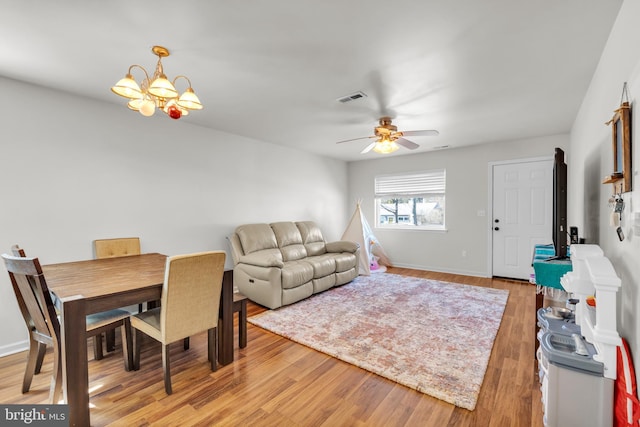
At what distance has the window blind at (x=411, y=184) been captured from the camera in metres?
5.51

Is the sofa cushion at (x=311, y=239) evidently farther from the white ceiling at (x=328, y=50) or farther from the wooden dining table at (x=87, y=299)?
the wooden dining table at (x=87, y=299)

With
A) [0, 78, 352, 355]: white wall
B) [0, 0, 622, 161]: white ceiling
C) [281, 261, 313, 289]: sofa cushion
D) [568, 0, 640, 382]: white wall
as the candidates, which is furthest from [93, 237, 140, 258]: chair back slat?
[568, 0, 640, 382]: white wall

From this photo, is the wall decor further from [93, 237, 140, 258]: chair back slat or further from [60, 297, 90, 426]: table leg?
[93, 237, 140, 258]: chair back slat

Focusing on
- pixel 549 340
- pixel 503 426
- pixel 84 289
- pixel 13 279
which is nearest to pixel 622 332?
pixel 549 340

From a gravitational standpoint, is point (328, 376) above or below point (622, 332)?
below

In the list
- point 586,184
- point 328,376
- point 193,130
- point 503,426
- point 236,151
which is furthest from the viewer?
point 236,151

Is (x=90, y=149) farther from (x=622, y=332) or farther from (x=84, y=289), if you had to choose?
(x=622, y=332)

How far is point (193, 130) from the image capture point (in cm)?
381

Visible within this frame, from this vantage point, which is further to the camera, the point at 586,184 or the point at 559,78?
the point at 586,184

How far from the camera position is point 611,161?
1.81m

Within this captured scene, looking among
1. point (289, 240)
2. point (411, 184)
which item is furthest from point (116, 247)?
point (411, 184)

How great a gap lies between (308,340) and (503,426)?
1560 mm

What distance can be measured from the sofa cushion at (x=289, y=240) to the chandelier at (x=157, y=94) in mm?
2693

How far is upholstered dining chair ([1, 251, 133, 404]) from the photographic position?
1.59 metres
